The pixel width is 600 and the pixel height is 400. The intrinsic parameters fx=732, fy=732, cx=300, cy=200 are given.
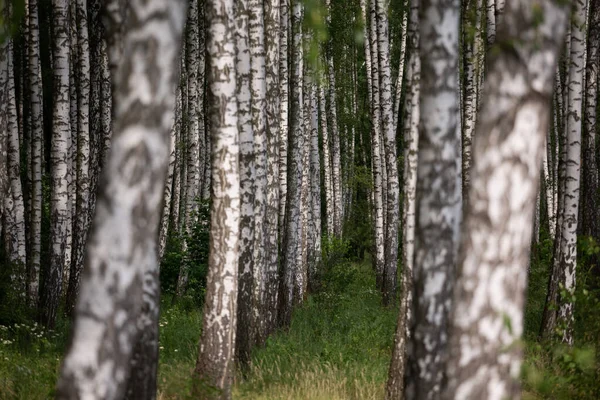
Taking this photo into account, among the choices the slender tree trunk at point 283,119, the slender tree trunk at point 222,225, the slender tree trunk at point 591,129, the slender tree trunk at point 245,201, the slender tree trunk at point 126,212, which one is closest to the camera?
the slender tree trunk at point 126,212

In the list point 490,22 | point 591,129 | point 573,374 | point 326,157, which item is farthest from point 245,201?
point 326,157

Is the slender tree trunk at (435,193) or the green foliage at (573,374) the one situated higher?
the slender tree trunk at (435,193)

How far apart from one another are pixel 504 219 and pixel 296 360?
19.5 feet

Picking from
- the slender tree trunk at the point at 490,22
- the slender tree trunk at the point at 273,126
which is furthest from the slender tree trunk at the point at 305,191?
the slender tree trunk at the point at 490,22

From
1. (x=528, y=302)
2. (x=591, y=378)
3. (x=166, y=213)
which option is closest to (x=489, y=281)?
(x=591, y=378)

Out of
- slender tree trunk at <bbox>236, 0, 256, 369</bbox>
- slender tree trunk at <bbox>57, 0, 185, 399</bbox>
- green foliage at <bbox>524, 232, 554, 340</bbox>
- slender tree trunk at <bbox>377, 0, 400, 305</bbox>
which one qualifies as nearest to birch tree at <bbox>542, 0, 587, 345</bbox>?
green foliage at <bbox>524, 232, 554, 340</bbox>

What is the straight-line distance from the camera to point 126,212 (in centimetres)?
350

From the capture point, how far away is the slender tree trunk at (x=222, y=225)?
7.04 metres

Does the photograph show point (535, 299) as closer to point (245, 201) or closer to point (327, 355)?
point (327, 355)

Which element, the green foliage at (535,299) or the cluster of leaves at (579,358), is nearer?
the cluster of leaves at (579,358)

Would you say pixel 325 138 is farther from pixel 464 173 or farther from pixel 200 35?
pixel 464 173

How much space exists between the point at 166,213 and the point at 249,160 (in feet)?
30.0

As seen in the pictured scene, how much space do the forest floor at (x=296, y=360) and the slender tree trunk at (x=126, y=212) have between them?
1.98 m

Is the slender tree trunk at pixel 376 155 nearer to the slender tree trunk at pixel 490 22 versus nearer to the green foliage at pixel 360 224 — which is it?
the slender tree trunk at pixel 490 22
